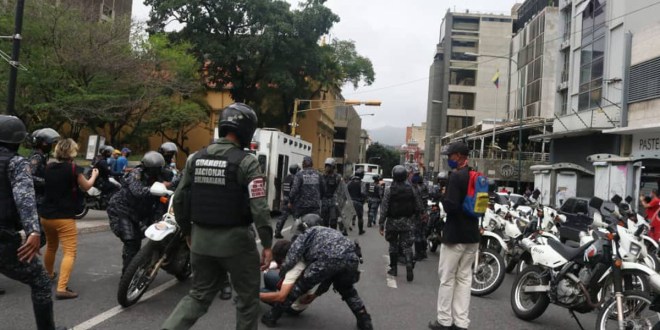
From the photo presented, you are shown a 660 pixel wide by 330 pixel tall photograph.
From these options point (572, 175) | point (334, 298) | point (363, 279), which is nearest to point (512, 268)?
point (363, 279)

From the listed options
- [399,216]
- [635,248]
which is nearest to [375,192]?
[399,216]

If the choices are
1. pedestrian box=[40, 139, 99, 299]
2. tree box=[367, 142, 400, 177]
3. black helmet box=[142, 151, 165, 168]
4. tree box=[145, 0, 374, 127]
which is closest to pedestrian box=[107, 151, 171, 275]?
black helmet box=[142, 151, 165, 168]

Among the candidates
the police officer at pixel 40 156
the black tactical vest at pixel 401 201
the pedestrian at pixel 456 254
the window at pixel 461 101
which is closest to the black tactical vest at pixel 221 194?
the pedestrian at pixel 456 254

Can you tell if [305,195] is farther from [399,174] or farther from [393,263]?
[393,263]

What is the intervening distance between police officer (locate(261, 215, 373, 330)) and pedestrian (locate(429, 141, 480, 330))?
79cm

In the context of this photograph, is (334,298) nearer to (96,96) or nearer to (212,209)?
(212,209)

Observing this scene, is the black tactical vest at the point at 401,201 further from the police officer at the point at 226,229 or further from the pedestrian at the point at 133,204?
the police officer at the point at 226,229

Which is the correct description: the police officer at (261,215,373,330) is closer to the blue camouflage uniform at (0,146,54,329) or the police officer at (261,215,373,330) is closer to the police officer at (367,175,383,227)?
the blue camouflage uniform at (0,146,54,329)

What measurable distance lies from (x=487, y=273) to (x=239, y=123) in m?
4.58

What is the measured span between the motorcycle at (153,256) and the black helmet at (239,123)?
196cm

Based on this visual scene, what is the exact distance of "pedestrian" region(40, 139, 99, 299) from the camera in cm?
564

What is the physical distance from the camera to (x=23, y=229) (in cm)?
399

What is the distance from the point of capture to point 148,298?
5.82m

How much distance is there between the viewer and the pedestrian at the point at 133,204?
238 inches
